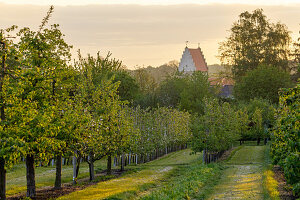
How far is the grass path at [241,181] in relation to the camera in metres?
26.3

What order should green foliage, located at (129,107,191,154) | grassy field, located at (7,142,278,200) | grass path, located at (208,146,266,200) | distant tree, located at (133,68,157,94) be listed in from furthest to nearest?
distant tree, located at (133,68,157,94)
green foliage, located at (129,107,191,154)
grass path, located at (208,146,266,200)
grassy field, located at (7,142,278,200)

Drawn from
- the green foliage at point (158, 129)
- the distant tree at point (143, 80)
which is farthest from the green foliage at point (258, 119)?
the distant tree at point (143, 80)

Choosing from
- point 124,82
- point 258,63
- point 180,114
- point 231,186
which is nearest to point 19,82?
point 231,186

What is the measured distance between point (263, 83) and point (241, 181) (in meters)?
66.9

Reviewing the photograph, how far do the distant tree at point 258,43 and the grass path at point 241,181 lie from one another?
5360 centimetres

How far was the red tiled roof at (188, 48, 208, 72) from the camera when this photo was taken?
15325 centimetres

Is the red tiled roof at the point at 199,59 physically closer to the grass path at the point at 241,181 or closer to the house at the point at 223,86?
the house at the point at 223,86

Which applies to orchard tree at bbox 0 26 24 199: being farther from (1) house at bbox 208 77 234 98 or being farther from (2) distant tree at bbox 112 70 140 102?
(1) house at bbox 208 77 234 98

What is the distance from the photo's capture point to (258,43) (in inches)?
4072

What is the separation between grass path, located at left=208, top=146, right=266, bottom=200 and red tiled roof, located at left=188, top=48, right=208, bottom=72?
100291 mm

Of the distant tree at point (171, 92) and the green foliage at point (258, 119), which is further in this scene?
the distant tree at point (171, 92)

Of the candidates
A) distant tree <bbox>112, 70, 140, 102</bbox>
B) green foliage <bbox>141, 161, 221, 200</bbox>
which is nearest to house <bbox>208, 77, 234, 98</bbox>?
distant tree <bbox>112, 70, 140, 102</bbox>

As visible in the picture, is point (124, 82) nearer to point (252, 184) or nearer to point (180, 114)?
point (180, 114)

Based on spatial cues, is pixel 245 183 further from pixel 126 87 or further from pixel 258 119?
pixel 126 87
